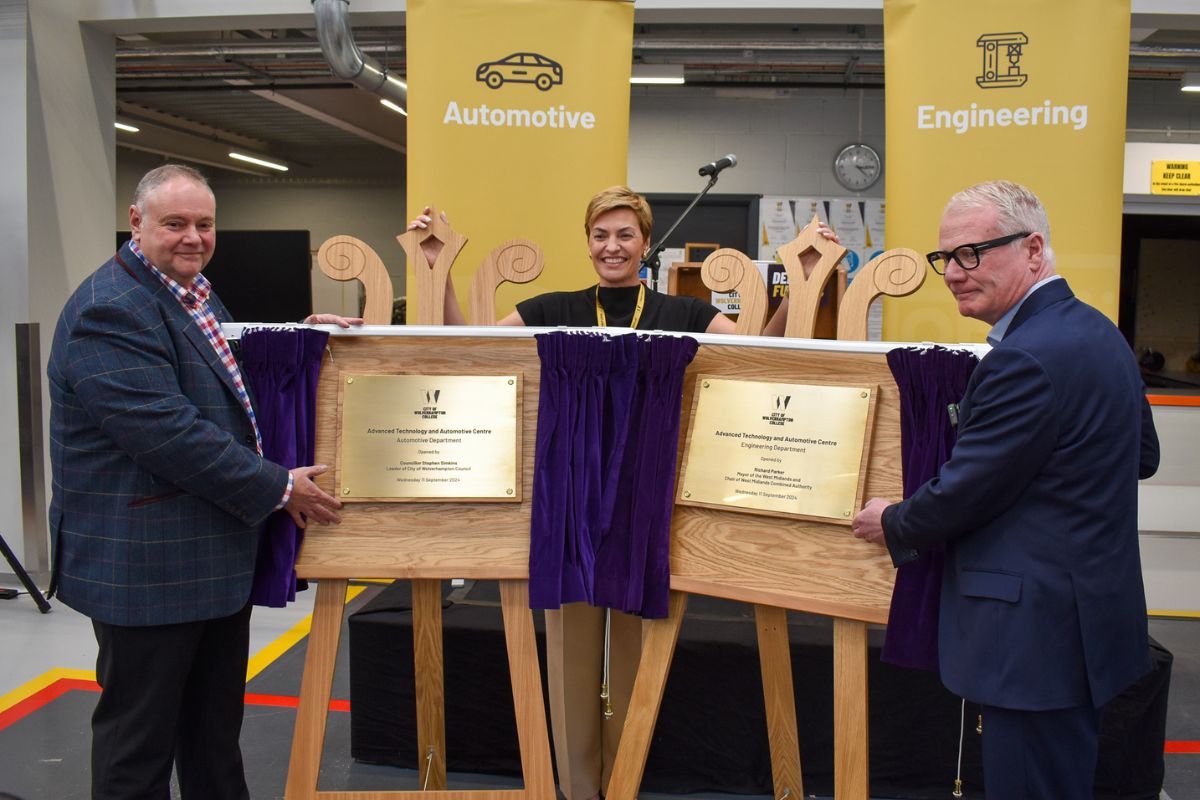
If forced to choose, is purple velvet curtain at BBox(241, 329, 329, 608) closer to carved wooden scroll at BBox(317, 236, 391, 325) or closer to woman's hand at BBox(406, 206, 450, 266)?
carved wooden scroll at BBox(317, 236, 391, 325)

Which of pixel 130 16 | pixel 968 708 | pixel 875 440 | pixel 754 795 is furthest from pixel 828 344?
pixel 130 16

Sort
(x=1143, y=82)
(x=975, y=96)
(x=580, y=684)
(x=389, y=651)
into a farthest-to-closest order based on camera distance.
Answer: (x=1143, y=82) → (x=975, y=96) → (x=389, y=651) → (x=580, y=684)

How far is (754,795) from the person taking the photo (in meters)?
2.36

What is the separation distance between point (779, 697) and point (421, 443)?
0.95m

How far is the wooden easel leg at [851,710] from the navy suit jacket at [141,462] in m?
1.04

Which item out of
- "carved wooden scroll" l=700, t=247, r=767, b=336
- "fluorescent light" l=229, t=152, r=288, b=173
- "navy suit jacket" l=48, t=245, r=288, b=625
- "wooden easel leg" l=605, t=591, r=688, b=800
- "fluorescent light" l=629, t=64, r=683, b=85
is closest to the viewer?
"navy suit jacket" l=48, t=245, r=288, b=625

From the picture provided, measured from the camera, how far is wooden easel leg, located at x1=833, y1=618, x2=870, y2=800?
1.61 m

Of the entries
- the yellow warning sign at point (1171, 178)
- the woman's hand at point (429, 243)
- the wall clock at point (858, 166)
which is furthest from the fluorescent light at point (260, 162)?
the woman's hand at point (429, 243)

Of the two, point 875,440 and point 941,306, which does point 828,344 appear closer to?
point 875,440

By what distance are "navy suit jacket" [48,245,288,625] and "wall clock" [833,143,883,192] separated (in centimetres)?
593

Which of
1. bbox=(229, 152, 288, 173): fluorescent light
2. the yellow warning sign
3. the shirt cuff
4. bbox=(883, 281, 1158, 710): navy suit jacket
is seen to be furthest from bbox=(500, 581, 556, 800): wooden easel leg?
bbox=(229, 152, 288, 173): fluorescent light

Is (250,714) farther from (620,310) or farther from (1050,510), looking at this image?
(1050,510)

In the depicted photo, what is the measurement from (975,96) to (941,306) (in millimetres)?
664

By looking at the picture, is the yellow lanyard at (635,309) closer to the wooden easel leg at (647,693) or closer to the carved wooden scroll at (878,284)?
the carved wooden scroll at (878,284)
